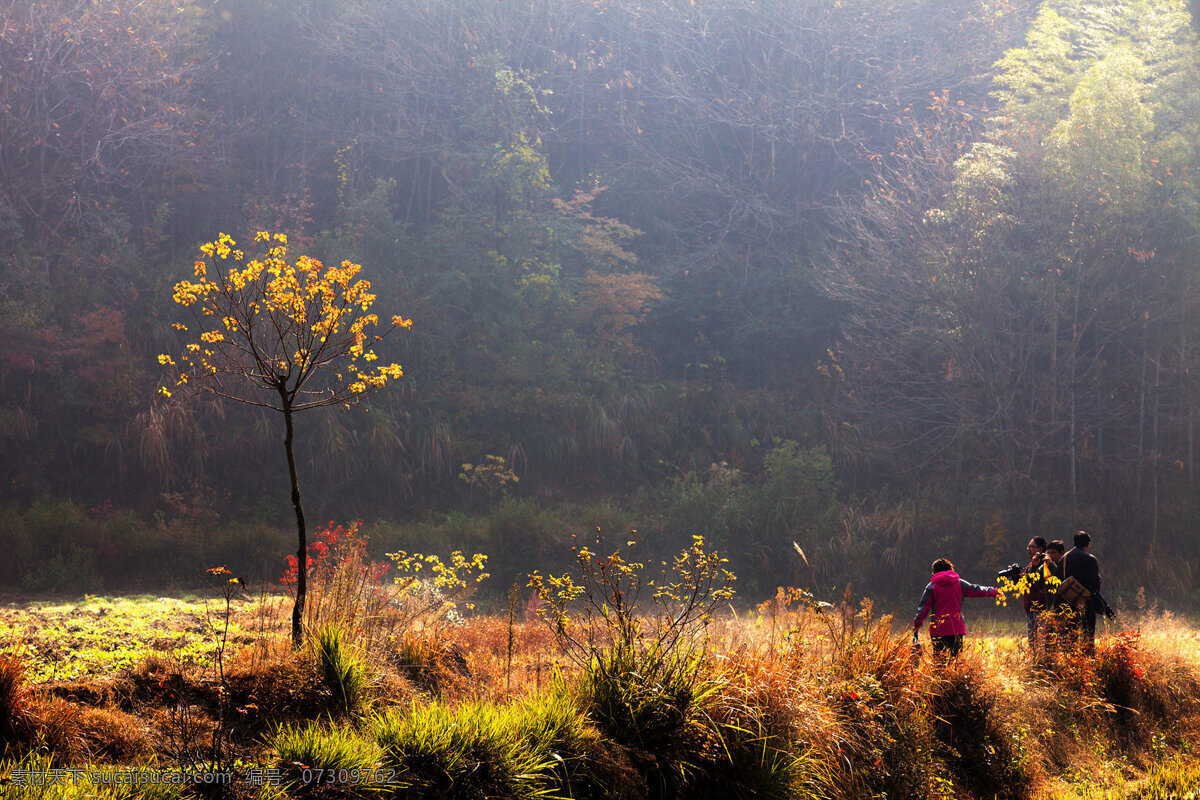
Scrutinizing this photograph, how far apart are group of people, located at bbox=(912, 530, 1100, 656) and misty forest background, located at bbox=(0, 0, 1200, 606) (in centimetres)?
841

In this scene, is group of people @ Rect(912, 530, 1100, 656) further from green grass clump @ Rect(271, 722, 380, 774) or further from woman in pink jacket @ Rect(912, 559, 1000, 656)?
green grass clump @ Rect(271, 722, 380, 774)

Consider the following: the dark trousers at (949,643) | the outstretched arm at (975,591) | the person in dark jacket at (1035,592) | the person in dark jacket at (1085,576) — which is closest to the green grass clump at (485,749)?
the dark trousers at (949,643)

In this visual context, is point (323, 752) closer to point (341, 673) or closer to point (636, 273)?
point (341, 673)

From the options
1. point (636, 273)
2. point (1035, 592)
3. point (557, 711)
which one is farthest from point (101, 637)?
point (636, 273)

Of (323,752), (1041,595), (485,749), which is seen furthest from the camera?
(1041,595)

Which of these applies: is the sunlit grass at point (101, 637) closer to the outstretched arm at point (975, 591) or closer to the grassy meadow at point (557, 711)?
the grassy meadow at point (557, 711)

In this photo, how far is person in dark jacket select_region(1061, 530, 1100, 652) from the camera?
8.46m

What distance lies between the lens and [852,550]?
17.1 m

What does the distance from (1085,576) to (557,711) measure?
6.11 m

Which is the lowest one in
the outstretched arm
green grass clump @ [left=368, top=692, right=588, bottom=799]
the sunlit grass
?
green grass clump @ [left=368, top=692, right=588, bottom=799]

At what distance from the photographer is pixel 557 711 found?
5.23 metres

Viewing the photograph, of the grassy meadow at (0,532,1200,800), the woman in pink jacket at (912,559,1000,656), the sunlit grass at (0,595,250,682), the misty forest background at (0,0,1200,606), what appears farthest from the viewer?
the misty forest background at (0,0,1200,606)

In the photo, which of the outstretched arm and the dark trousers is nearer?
the dark trousers

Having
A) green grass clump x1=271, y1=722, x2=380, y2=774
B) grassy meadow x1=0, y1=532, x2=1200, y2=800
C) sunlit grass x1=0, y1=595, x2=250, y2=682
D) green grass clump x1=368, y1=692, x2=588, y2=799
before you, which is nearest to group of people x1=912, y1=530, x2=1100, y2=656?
grassy meadow x1=0, y1=532, x2=1200, y2=800
